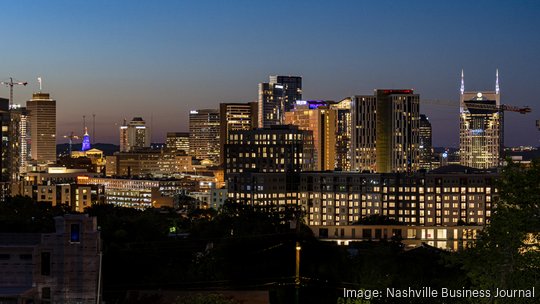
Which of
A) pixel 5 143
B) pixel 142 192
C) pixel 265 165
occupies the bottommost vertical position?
pixel 142 192

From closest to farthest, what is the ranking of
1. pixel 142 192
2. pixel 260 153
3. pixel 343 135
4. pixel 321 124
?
pixel 260 153 → pixel 142 192 → pixel 321 124 → pixel 343 135

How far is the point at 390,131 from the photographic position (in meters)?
143

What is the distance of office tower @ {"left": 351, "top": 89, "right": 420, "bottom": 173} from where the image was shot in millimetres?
142375

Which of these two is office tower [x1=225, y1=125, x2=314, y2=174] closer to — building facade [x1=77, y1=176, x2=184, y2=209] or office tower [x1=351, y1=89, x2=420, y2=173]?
building facade [x1=77, y1=176, x2=184, y2=209]

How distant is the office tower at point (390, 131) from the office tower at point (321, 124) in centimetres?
988

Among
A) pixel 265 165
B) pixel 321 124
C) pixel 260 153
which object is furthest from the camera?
pixel 321 124

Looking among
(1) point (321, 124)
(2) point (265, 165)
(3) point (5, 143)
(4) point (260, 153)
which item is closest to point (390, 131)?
(1) point (321, 124)

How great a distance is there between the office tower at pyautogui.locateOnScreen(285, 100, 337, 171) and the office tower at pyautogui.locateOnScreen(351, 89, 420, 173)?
32.4 feet

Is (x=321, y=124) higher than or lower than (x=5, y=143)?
higher

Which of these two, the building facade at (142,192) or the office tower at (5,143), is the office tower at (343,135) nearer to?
the building facade at (142,192)

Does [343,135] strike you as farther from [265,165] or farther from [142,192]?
[265,165]

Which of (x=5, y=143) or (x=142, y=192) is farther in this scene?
(x=5, y=143)

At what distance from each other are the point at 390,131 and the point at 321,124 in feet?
68.2

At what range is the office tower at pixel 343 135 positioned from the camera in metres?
158
